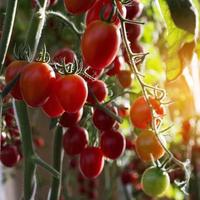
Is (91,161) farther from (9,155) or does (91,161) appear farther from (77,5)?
(77,5)

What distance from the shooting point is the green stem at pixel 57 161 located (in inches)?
26.7

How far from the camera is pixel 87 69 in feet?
1.91

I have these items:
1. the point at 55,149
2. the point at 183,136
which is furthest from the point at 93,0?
the point at 183,136

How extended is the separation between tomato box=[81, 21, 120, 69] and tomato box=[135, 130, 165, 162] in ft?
0.45

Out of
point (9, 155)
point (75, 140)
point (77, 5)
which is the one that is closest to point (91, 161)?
point (75, 140)

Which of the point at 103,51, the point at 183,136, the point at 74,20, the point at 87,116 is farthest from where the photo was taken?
the point at 183,136

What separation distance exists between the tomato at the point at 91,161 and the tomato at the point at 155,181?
73 millimetres

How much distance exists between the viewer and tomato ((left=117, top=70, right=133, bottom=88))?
718 millimetres

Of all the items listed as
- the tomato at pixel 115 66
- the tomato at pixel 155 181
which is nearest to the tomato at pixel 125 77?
the tomato at pixel 115 66

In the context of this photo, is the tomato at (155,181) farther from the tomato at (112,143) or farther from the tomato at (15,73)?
the tomato at (15,73)

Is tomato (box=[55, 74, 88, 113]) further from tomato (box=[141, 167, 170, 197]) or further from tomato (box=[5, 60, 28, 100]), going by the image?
tomato (box=[141, 167, 170, 197])

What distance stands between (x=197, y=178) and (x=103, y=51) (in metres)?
1.06

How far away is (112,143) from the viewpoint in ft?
2.11

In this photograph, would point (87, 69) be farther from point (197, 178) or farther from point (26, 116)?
point (197, 178)
